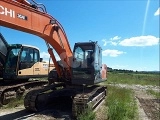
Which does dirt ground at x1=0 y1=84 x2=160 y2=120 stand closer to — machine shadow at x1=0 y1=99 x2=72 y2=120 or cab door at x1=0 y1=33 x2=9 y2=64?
machine shadow at x1=0 y1=99 x2=72 y2=120

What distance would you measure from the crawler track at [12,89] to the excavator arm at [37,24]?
112 inches

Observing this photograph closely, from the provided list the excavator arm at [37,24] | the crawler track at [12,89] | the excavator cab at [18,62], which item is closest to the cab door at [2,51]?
the excavator cab at [18,62]

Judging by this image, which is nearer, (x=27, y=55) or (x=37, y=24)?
(x=37, y=24)

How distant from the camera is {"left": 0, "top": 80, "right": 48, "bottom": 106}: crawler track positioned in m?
13.3

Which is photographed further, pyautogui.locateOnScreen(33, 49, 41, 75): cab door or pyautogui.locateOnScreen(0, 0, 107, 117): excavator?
pyautogui.locateOnScreen(33, 49, 41, 75): cab door

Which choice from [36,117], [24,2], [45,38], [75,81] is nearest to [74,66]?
[75,81]

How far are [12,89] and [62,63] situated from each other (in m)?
3.56

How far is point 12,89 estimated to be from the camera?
46.5 feet

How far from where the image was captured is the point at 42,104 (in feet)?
38.8

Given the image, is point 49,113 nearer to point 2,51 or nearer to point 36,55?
point 2,51

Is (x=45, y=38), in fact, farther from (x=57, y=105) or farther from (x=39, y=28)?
(x=57, y=105)

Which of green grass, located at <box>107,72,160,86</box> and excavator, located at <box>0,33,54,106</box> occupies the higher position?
excavator, located at <box>0,33,54,106</box>

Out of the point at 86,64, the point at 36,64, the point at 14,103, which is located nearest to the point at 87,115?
the point at 86,64

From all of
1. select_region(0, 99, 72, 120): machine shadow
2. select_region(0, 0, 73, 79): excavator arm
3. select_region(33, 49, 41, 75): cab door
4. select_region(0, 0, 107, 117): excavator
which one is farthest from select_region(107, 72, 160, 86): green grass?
select_region(0, 0, 73, 79): excavator arm
